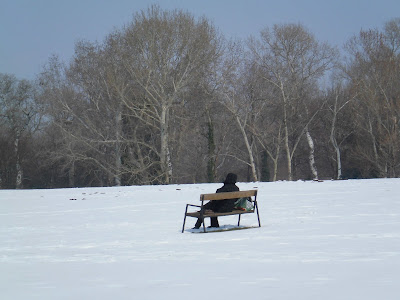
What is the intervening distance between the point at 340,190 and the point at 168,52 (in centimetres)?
2146

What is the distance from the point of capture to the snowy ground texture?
20.0ft

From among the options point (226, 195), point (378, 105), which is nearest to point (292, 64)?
point (378, 105)

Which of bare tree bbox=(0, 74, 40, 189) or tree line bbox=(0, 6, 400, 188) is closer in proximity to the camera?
tree line bbox=(0, 6, 400, 188)

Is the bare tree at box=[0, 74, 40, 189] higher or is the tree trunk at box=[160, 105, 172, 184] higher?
the bare tree at box=[0, 74, 40, 189]

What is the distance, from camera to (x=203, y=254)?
8.44 m

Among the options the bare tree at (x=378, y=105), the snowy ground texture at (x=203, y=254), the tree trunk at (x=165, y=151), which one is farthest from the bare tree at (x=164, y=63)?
the snowy ground texture at (x=203, y=254)

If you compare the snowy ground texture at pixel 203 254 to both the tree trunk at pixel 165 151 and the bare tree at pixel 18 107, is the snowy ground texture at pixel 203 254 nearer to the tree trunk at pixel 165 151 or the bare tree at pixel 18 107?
the tree trunk at pixel 165 151

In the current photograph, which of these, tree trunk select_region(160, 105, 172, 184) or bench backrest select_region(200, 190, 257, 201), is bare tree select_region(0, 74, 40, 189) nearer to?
tree trunk select_region(160, 105, 172, 184)

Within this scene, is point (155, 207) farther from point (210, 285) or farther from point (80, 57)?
point (80, 57)

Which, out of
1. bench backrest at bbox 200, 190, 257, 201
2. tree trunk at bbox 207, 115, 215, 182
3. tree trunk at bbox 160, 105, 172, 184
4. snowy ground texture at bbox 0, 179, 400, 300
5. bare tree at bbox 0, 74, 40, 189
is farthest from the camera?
bare tree at bbox 0, 74, 40, 189

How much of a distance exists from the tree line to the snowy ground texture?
24.3 metres

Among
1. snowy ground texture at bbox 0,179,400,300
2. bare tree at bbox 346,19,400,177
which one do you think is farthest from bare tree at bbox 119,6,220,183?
snowy ground texture at bbox 0,179,400,300

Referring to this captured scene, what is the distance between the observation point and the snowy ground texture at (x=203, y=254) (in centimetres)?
608

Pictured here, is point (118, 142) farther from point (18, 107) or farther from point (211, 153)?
point (18, 107)
